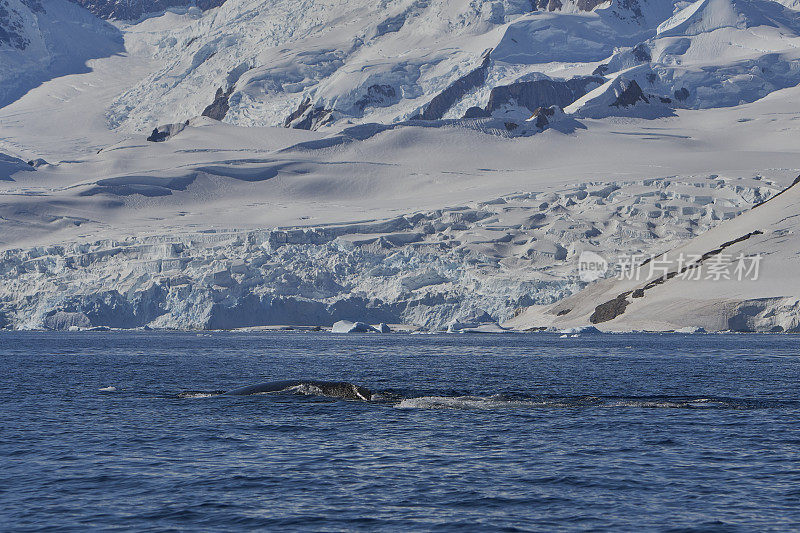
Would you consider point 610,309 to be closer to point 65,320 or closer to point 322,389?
point 65,320

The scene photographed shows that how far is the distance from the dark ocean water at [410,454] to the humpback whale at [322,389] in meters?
0.33

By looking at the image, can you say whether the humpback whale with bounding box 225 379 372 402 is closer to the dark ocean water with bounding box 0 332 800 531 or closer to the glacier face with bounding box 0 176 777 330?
the dark ocean water with bounding box 0 332 800 531

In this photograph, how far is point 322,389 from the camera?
4416 centimetres

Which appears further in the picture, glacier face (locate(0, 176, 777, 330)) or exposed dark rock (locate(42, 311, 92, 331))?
glacier face (locate(0, 176, 777, 330))


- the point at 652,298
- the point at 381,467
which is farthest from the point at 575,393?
the point at 652,298

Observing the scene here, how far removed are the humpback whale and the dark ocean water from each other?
1.08 ft

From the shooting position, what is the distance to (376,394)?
43844 millimetres

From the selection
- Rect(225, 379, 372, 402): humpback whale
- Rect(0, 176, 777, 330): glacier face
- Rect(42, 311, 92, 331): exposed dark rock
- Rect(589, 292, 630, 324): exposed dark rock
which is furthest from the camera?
Rect(0, 176, 777, 330): glacier face

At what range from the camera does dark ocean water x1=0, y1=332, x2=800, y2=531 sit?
22.8 meters

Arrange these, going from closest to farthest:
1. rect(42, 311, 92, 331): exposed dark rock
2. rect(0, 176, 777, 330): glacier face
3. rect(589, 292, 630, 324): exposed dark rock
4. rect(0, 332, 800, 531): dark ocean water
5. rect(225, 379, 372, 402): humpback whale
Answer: rect(0, 332, 800, 531): dark ocean water
rect(225, 379, 372, 402): humpback whale
rect(589, 292, 630, 324): exposed dark rock
rect(42, 311, 92, 331): exposed dark rock
rect(0, 176, 777, 330): glacier face

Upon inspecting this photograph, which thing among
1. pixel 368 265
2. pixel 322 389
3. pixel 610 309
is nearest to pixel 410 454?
pixel 322 389

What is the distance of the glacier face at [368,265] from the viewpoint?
14350 cm

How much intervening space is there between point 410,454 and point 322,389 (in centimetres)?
1476

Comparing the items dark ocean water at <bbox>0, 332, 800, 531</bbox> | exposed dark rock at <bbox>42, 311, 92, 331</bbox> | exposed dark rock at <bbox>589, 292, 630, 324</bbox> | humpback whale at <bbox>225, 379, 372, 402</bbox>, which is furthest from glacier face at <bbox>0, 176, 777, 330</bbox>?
humpback whale at <bbox>225, 379, 372, 402</bbox>
